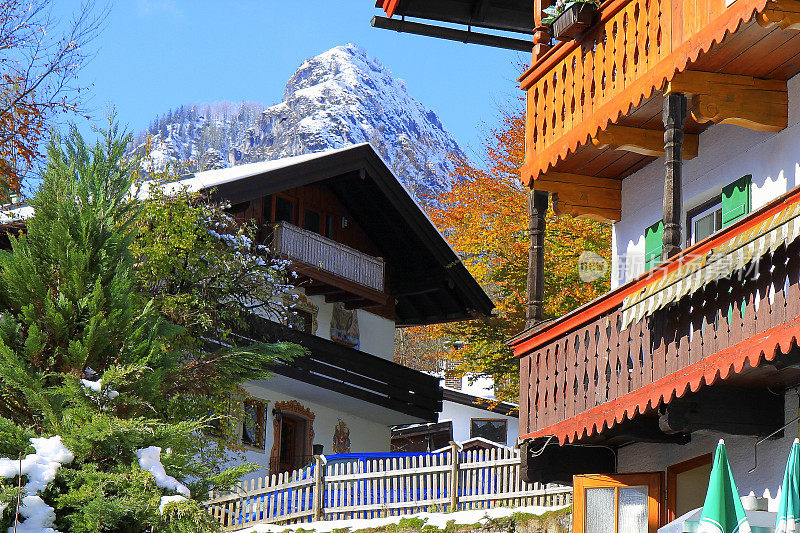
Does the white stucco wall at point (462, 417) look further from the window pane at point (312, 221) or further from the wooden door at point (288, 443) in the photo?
the wooden door at point (288, 443)

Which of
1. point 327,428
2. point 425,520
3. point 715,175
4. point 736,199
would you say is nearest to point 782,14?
point 736,199

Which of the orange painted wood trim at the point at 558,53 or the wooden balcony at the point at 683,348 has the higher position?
the orange painted wood trim at the point at 558,53

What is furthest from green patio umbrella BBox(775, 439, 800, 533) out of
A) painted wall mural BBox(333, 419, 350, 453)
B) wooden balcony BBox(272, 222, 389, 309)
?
painted wall mural BBox(333, 419, 350, 453)

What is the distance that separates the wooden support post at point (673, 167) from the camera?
36.3ft

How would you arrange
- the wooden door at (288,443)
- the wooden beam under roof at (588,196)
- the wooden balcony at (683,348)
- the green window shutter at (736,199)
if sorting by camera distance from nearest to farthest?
the wooden balcony at (683,348) → the green window shutter at (736,199) → the wooden beam under roof at (588,196) → the wooden door at (288,443)

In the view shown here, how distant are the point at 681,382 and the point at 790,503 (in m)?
1.55

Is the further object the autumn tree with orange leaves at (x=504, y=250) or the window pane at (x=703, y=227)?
the autumn tree with orange leaves at (x=504, y=250)

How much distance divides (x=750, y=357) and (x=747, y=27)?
3.26m

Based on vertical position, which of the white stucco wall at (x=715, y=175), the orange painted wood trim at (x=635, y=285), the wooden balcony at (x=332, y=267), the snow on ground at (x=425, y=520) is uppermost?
the wooden balcony at (x=332, y=267)

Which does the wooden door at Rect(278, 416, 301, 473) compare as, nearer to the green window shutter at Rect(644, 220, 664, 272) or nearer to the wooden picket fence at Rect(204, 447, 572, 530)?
the wooden picket fence at Rect(204, 447, 572, 530)

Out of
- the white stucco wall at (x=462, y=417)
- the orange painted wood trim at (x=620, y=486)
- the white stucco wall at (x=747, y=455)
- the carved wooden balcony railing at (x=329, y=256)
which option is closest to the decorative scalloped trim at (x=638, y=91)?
the white stucco wall at (x=747, y=455)

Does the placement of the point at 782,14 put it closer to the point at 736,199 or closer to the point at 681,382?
the point at 736,199

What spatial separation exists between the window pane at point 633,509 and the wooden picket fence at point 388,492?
7.32 m

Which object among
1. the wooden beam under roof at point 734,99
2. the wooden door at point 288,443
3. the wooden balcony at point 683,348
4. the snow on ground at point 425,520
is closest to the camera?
the wooden balcony at point 683,348
